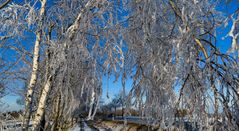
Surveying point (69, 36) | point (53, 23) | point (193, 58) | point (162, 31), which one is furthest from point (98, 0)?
point (53, 23)

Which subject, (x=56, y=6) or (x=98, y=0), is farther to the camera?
(x=56, y=6)

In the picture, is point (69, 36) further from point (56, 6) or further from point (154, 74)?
point (56, 6)

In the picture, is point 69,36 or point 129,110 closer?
point 129,110

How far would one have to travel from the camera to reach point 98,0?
366cm

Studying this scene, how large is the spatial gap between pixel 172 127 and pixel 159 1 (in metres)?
1.31

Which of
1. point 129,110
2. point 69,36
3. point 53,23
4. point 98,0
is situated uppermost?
point 53,23

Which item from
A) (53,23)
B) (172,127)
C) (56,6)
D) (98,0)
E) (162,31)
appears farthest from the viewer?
(53,23)

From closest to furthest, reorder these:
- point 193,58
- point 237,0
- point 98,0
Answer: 1. point 237,0
2. point 193,58
3. point 98,0

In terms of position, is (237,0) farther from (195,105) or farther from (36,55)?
(36,55)

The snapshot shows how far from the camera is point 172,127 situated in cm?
228

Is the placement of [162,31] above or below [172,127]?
above

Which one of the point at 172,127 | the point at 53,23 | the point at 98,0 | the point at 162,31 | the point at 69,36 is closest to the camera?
the point at 172,127

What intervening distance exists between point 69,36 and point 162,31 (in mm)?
1429

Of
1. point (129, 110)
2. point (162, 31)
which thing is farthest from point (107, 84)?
point (162, 31)
